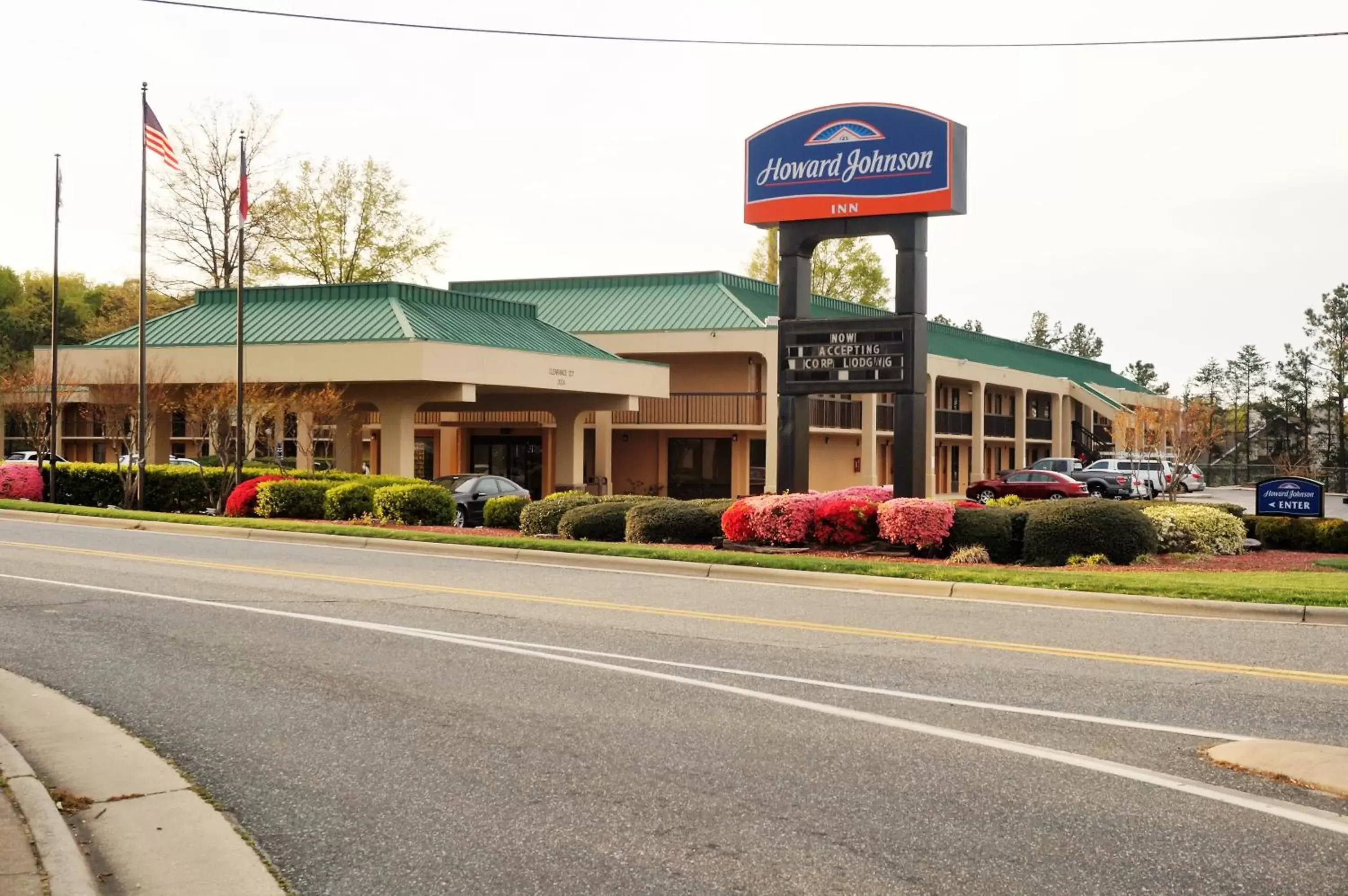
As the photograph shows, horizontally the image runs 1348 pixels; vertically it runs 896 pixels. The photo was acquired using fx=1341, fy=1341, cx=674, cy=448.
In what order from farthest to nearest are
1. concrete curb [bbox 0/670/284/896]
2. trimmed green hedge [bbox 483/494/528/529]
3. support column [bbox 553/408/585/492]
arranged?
support column [bbox 553/408/585/492] → trimmed green hedge [bbox 483/494/528/529] → concrete curb [bbox 0/670/284/896]

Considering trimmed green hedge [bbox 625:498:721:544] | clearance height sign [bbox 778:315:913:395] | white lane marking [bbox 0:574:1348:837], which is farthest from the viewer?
clearance height sign [bbox 778:315:913:395]

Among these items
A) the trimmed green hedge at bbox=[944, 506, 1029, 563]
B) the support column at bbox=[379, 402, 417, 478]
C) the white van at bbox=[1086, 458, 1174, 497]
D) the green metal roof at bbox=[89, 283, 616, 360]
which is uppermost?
the green metal roof at bbox=[89, 283, 616, 360]

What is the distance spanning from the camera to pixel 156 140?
3073 centimetres

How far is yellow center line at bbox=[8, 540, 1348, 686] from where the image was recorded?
1027 cm

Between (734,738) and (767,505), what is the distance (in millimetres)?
14002

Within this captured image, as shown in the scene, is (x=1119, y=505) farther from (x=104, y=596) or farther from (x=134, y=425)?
(x=134, y=425)

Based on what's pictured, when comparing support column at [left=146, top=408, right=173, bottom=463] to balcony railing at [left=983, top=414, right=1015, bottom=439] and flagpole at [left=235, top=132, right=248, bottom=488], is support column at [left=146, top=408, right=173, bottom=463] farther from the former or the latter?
balcony railing at [left=983, top=414, right=1015, bottom=439]

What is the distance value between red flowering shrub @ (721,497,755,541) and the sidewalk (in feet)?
53.2

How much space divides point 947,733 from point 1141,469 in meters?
46.0

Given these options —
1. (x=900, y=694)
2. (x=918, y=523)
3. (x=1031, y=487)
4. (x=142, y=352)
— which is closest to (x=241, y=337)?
(x=142, y=352)

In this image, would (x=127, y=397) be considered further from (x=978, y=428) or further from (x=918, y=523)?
(x=978, y=428)

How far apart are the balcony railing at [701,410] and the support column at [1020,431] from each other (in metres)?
21.6

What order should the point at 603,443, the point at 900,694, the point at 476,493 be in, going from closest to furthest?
the point at 900,694 → the point at 476,493 → the point at 603,443

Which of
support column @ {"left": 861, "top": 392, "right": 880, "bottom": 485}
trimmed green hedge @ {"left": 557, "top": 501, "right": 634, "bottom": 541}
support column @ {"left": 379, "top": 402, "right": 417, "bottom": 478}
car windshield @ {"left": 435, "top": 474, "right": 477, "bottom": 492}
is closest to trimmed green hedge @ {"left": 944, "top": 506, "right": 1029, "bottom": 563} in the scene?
trimmed green hedge @ {"left": 557, "top": 501, "right": 634, "bottom": 541}
